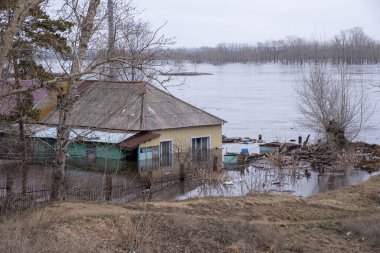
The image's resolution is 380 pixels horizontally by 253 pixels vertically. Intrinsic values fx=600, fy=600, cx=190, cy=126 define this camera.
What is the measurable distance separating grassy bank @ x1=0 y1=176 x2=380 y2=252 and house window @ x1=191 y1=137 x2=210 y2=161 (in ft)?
48.2

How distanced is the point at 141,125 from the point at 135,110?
171cm

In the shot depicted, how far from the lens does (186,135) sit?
105 feet

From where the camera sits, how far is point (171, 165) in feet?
98.5

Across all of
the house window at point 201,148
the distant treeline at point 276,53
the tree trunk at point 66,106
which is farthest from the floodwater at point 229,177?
the distant treeline at point 276,53

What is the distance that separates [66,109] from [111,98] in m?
18.2

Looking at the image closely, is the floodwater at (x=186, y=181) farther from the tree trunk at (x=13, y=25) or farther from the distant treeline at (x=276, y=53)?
the distant treeline at (x=276, y=53)

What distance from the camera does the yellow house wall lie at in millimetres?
30688

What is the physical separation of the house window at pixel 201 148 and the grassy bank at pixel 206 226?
14688 mm

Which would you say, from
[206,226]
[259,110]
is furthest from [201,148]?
[259,110]

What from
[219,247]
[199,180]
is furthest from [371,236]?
[199,180]

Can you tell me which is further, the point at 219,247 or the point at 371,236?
the point at 371,236

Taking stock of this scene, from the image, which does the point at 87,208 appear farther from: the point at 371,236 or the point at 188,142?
the point at 188,142

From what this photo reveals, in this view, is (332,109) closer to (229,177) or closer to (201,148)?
(201,148)

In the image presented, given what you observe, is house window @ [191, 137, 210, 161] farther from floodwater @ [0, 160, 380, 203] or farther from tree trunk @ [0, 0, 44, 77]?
tree trunk @ [0, 0, 44, 77]
